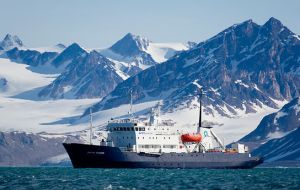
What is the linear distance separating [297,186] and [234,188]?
424 inches

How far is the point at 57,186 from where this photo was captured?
422ft

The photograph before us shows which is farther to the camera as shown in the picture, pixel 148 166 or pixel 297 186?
pixel 148 166

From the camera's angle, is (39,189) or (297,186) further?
(297,186)

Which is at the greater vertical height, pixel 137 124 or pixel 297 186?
pixel 137 124

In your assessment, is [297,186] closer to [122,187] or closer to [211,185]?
[211,185]

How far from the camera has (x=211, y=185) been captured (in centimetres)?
13225

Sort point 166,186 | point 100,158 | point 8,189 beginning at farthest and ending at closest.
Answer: point 100,158 → point 166,186 → point 8,189

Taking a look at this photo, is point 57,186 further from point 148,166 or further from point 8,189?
point 148,166

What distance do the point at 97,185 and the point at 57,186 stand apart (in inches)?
234

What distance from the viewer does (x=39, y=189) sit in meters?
122

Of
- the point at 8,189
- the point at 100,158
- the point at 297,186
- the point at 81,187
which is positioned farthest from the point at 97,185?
the point at 100,158

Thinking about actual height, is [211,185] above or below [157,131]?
below

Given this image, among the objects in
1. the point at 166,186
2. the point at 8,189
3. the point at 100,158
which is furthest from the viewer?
the point at 100,158

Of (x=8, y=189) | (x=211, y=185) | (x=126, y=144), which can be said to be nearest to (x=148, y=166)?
(x=126, y=144)
